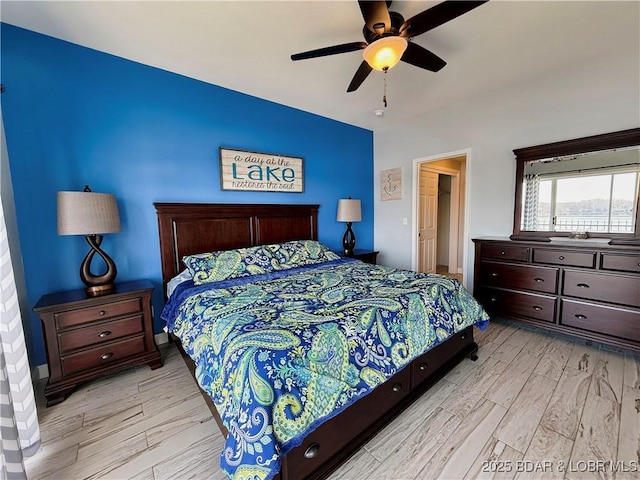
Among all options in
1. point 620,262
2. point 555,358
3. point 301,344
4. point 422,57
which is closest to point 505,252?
point 620,262

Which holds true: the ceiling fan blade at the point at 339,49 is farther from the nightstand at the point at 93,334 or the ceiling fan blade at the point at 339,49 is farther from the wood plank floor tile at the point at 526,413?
the wood plank floor tile at the point at 526,413

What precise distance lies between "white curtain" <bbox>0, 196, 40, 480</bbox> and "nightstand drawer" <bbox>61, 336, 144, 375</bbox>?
1.76 feet

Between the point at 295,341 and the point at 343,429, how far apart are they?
575mm

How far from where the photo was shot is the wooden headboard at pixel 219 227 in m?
2.67

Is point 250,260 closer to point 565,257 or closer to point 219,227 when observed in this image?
point 219,227

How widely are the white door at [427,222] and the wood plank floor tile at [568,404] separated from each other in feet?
8.20

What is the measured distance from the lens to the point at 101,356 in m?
2.06

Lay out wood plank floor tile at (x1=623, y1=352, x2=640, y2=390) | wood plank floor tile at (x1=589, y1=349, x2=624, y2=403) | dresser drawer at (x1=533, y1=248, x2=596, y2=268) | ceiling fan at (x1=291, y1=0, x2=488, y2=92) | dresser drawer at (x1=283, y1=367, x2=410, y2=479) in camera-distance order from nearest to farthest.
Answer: dresser drawer at (x1=283, y1=367, x2=410, y2=479)
ceiling fan at (x1=291, y1=0, x2=488, y2=92)
wood plank floor tile at (x1=589, y1=349, x2=624, y2=403)
wood plank floor tile at (x1=623, y1=352, x2=640, y2=390)
dresser drawer at (x1=533, y1=248, x2=596, y2=268)

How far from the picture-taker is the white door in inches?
177

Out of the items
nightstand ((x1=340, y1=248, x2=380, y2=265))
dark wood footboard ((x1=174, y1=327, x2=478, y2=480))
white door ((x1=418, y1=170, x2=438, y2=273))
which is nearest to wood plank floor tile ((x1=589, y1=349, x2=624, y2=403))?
dark wood footboard ((x1=174, y1=327, x2=478, y2=480))

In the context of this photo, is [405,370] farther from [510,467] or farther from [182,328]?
[182,328]

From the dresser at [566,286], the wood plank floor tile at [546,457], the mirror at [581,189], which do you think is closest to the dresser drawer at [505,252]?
the dresser at [566,286]

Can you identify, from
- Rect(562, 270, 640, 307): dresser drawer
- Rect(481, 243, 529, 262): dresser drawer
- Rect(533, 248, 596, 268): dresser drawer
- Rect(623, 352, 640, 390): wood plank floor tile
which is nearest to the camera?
Rect(623, 352, 640, 390): wood plank floor tile

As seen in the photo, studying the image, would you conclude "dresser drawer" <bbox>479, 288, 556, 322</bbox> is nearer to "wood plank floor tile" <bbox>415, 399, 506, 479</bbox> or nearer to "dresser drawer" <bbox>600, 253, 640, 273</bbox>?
"dresser drawer" <bbox>600, 253, 640, 273</bbox>
